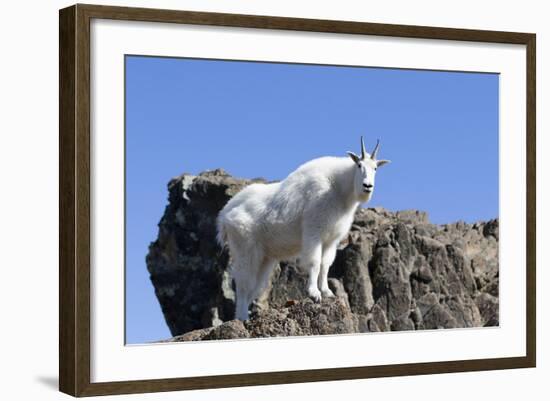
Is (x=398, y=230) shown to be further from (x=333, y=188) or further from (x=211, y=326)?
(x=211, y=326)

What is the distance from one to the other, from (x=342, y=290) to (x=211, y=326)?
1907 mm

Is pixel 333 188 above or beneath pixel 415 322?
above

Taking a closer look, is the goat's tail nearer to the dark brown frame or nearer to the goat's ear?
the goat's ear

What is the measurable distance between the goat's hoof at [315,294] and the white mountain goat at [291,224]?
12 mm

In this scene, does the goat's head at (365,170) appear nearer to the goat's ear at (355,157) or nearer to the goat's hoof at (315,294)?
the goat's ear at (355,157)

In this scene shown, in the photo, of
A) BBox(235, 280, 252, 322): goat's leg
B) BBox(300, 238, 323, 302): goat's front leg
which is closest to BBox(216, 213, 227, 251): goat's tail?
BBox(235, 280, 252, 322): goat's leg

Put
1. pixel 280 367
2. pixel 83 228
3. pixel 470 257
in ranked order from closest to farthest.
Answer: pixel 83 228 < pixel 280 367 < pixel 470 257

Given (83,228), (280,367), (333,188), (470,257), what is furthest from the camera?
(470,257)

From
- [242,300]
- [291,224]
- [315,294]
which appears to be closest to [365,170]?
[291,224]

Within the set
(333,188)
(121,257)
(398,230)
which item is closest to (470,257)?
(398,230)

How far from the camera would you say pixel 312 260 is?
14.9m

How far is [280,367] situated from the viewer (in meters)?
13.8

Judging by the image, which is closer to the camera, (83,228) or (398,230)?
(83,228)

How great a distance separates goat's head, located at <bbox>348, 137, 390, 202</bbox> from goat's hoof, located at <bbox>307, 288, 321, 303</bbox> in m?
1.22
